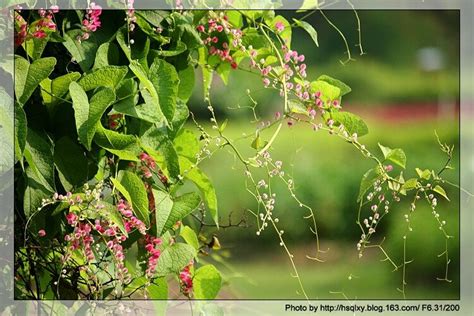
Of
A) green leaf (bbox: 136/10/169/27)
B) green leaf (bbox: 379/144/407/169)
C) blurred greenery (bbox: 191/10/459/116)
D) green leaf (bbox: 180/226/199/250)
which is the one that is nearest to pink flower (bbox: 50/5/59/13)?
green leaf (bbox: 136/10/169/27)

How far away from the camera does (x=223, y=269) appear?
1.76m

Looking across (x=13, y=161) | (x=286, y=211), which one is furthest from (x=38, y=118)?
(x=286, y=211)

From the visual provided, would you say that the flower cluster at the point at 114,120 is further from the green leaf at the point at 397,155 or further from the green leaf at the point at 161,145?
the green leaf at the point at 397,155

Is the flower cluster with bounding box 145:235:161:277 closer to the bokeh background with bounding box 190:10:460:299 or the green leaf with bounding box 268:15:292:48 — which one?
the green leaf with bounding box 268:15:292:48

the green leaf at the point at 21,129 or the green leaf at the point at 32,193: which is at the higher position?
the green leaf at the point at 21,129

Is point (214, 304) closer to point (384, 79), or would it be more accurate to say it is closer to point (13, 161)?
point (13, 161)

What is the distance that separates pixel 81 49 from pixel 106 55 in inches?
1.3

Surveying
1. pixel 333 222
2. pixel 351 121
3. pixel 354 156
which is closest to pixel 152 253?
pixel 351 121

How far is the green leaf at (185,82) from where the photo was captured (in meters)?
0.93

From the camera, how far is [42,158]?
0.81m

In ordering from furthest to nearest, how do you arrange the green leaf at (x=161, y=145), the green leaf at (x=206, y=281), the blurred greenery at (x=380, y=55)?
the blurred greenery at (x=380, y=55)
the green leaf at (x=206, y=281)
the green leaf at (x=161, y=145)

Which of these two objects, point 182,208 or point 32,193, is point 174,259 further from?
point 32,193

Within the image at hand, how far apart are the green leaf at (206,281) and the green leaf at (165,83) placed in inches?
9.0

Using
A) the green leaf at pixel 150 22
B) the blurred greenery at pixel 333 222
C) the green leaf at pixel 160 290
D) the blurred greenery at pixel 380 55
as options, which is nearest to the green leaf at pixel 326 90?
the green leaf at pixel 150 22
